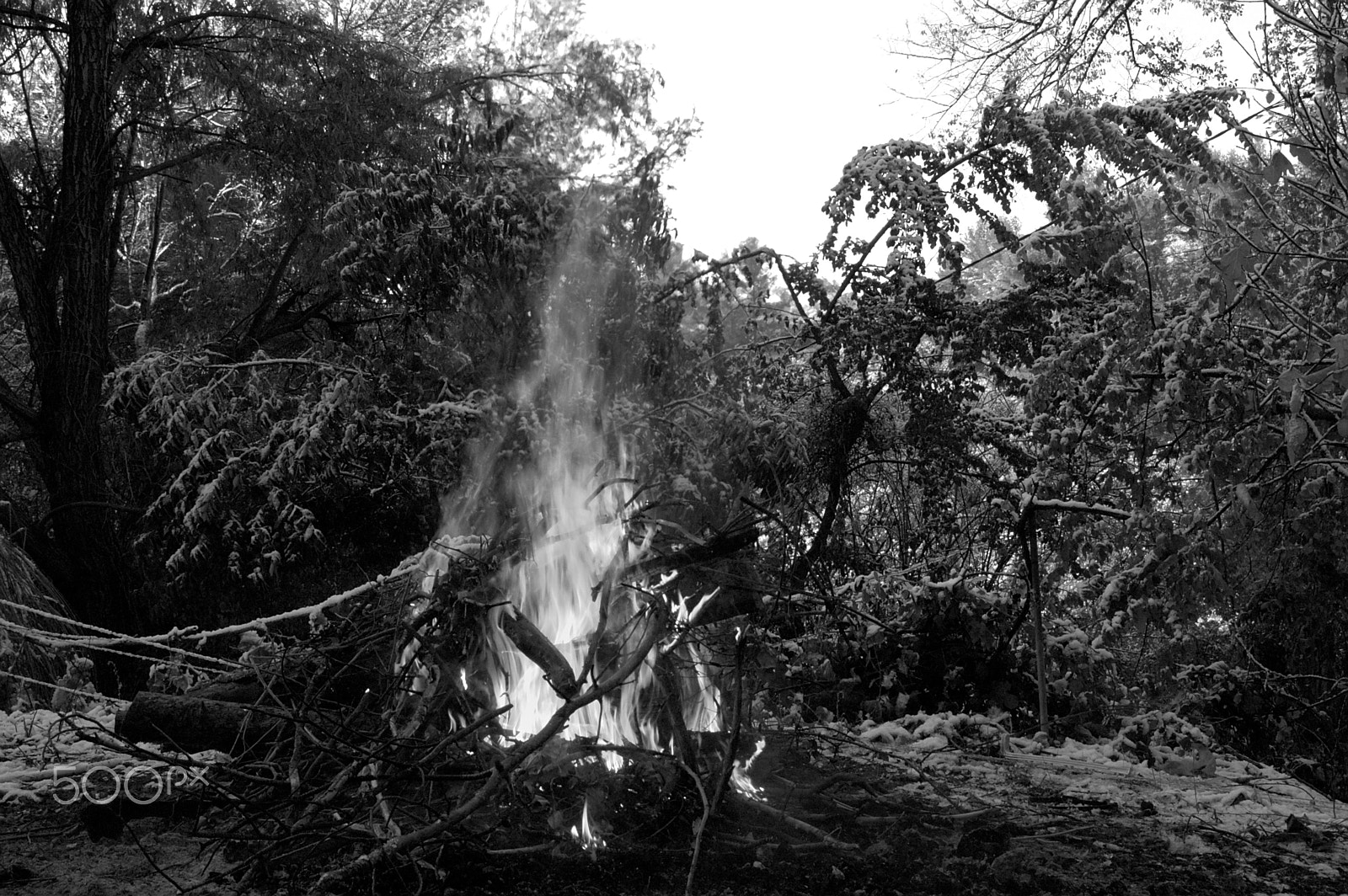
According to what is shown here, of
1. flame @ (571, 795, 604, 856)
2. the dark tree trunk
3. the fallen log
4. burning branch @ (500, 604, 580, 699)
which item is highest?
the dark tree trunk

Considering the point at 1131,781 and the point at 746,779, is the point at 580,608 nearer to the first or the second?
the point at 746,779

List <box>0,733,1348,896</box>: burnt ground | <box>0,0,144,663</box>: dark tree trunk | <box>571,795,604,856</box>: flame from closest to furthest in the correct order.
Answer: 1. <box>0,733,1348,896</box>: burnt ground
2. <box>571,795,604,856</box>: flame
3. <box>0,0,144,663</box>: dark tree trunk

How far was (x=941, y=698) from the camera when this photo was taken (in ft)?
14.9

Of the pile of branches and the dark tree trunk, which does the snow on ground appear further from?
the dark tree trunk

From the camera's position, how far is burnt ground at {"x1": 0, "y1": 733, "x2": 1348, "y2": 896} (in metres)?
2.36

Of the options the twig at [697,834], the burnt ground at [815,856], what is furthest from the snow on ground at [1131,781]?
the twig at [697,834]

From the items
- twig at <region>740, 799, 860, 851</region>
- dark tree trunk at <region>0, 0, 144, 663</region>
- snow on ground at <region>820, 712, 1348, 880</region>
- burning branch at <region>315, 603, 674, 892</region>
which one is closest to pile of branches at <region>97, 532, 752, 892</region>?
burning branch at <region>315, 603, 674, 892</region>

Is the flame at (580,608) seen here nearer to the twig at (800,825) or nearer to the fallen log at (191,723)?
the twig at (800,825)

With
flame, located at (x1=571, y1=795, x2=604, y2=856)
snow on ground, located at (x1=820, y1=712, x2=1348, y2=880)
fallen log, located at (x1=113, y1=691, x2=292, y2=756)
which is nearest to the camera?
flame, located at (x1=571, y1=795, x2=604, y2=856)

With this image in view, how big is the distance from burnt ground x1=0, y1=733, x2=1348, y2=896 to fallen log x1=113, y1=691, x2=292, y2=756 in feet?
1.42

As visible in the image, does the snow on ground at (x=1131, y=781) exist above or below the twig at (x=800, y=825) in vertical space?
below

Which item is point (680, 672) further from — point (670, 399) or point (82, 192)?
point (82, 192)

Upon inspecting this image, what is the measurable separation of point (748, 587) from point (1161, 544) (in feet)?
5.07

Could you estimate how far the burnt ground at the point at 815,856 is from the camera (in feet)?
7.75
